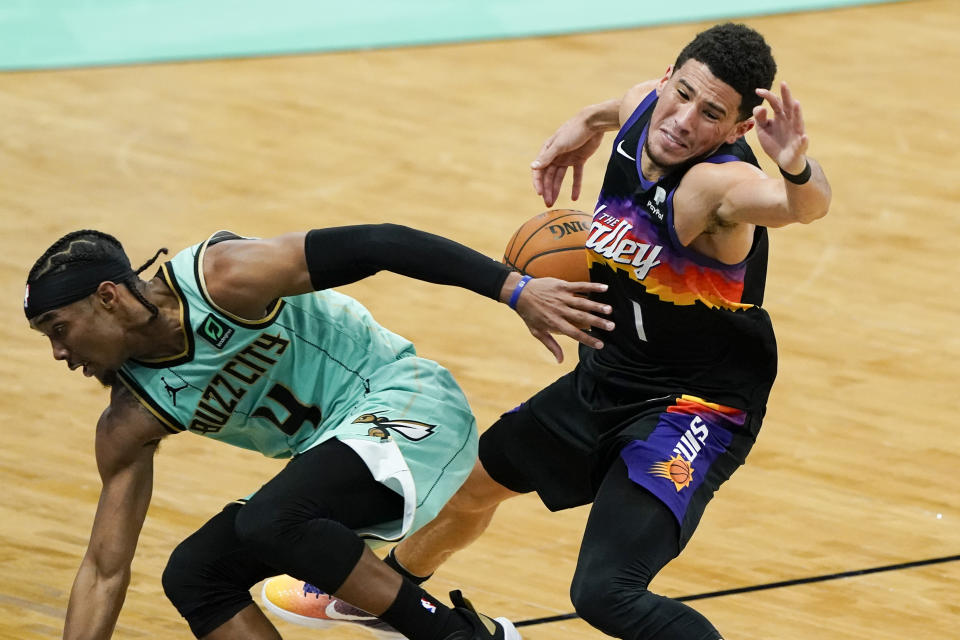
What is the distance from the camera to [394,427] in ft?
12.8

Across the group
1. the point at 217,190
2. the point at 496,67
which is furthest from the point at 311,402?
the point at 496,67

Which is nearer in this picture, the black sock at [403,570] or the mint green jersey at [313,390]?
the mint green jersey at [313,390]

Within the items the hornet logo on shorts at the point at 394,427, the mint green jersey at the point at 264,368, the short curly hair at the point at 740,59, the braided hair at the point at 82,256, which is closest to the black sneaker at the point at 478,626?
the hornet logo on shorts at the point at 394,427

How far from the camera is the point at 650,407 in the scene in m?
4.05

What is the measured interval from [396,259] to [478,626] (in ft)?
3.40

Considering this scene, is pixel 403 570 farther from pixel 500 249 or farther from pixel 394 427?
pixel 500 249

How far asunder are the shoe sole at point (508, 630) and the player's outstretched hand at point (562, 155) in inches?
48.9

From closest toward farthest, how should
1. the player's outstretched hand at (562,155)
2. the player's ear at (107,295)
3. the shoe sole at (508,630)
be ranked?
the player's ear at (107,295)
the shoe sole at (508,630)
the player's outstretched hand at (562,155)

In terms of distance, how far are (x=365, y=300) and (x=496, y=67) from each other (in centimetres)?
317

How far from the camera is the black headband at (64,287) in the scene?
12.1ft

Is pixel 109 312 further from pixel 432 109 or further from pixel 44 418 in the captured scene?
pixel 432 109

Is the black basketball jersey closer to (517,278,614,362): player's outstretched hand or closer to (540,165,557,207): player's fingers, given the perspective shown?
(517,278,614,362): player's outstretched hand

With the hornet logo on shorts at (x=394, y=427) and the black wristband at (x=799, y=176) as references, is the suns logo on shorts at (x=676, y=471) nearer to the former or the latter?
the hornet logo on shorts at (x=394, y=427)

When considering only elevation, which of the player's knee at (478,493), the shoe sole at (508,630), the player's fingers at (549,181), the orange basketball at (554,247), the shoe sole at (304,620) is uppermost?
the player's fingers at (549,181)
